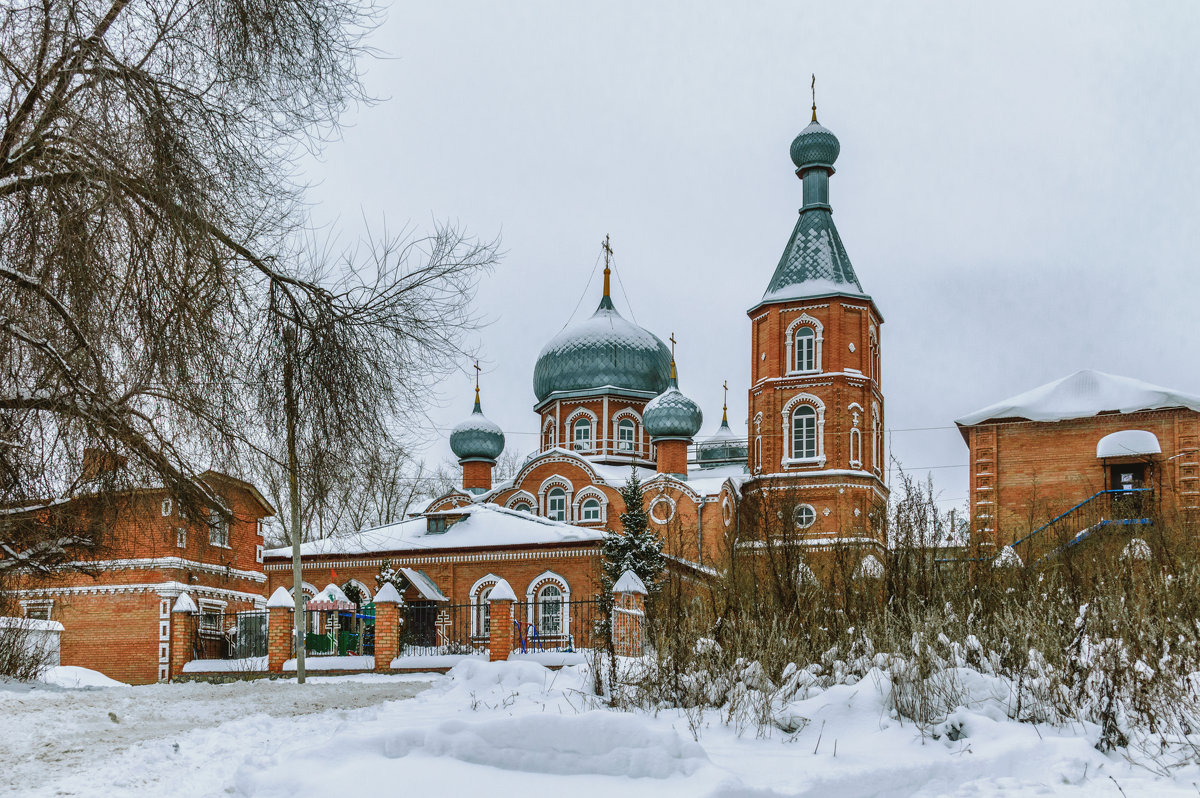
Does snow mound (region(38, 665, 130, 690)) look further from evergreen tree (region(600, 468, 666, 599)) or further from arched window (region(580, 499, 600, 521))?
arched window (region(580, 499, 600, 521))

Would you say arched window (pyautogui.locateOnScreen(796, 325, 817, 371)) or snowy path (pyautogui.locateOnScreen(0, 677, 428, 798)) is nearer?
snowy path (pyautogui.locateOnScreen(0, 677, 428, 798))

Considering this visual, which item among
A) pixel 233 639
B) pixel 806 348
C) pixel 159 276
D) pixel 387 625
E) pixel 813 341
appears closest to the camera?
pixel 159 276

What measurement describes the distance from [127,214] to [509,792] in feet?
10.9

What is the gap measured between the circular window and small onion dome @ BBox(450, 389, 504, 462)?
24.3 ft

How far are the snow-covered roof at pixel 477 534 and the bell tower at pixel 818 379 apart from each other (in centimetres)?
820

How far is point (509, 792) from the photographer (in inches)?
223

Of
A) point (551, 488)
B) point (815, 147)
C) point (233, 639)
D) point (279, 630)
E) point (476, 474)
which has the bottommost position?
point (233, 639)

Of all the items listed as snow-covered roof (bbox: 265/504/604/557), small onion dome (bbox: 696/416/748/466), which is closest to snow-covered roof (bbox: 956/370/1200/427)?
snow-covered roof (bbox: 265/504/604/557)

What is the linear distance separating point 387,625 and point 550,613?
11175mm

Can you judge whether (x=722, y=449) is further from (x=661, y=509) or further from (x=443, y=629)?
(x=443, y=629)

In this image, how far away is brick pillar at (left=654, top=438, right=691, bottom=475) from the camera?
35750mm

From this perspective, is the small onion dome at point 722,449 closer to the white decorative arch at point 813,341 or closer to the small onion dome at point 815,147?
the white decorative arch at point 813,341

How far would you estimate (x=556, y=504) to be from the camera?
36.0m

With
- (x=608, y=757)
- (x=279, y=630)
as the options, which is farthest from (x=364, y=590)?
(x=608, y=757)
